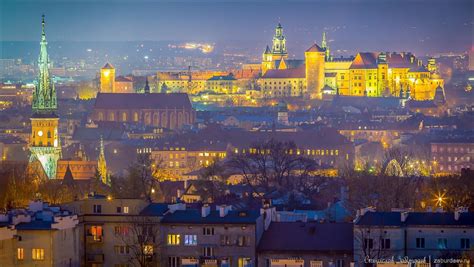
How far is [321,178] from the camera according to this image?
73.7m

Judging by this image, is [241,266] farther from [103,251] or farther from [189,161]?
[189,161]

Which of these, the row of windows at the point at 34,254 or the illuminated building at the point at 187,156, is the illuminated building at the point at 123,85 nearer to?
the illuminated building at the point at 187,156

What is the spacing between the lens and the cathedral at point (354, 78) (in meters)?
162

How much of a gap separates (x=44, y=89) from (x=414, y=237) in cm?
4788

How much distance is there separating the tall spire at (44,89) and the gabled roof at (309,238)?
4345 centimetres

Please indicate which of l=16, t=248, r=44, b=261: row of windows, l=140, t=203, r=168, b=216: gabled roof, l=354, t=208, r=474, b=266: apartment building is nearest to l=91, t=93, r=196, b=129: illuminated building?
l=140, t=203, r=168, b=216: gabled roof

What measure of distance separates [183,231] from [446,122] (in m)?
90.4

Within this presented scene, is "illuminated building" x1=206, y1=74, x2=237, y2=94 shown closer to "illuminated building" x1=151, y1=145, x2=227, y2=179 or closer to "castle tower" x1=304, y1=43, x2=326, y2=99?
"castle tower" x1=304, y1=43, x2=326, y2=99

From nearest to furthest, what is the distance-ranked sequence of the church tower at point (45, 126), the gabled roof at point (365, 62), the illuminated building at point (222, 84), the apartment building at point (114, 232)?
the apartment building at point (114, 232), the church tower at point (45, 126), the gabled roof at point (365, 62), the illuminated building at point (222, 84)

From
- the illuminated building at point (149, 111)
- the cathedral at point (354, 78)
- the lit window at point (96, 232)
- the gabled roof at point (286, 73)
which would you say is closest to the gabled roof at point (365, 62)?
the cathedral at point (354, 78)

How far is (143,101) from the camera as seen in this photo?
5492 inches

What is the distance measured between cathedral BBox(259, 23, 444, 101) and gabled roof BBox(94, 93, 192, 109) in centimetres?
2513

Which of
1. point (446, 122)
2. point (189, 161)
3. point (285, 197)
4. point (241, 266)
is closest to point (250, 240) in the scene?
point (241, 266)

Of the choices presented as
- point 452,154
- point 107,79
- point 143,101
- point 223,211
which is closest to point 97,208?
point 223,211
